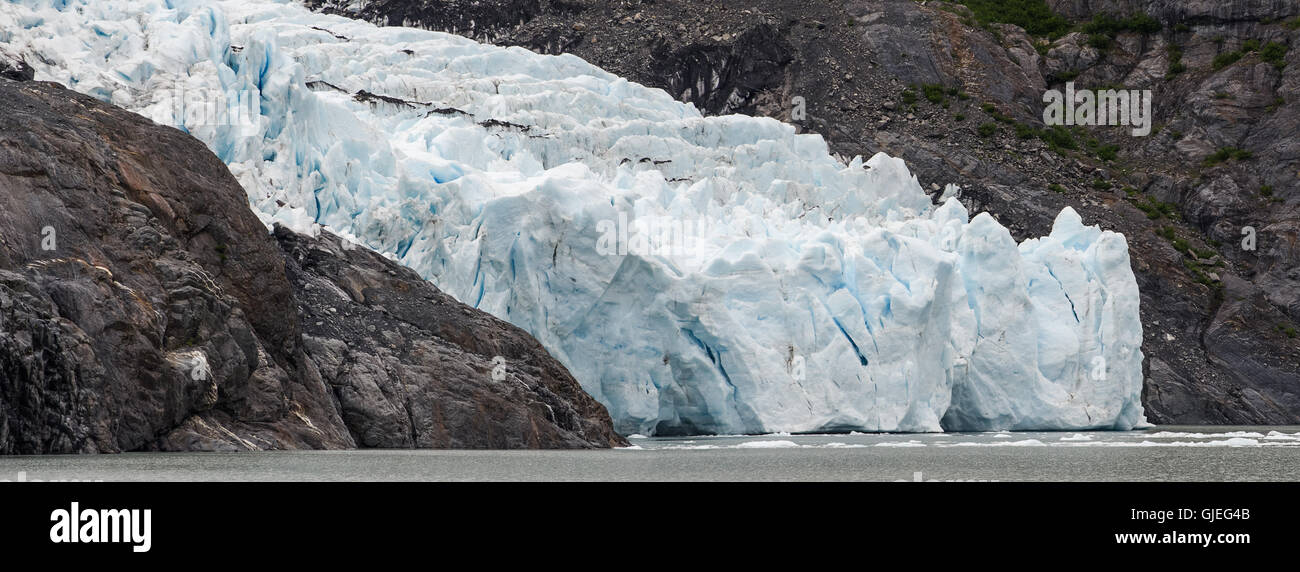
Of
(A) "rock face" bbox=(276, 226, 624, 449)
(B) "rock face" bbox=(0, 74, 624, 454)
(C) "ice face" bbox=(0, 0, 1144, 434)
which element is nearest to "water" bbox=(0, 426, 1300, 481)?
(B) "rock face" bbox=(0, 74, 624, 454)

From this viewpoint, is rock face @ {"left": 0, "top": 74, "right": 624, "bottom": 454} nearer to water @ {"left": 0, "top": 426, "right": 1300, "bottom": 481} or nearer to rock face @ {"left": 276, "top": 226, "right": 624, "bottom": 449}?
rock face @ {"left": 276, "top": 226, "right": 624, "bottom": 449}

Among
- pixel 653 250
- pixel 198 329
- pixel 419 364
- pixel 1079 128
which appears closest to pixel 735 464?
pixel 419 364

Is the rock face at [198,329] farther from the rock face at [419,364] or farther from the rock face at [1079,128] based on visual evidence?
the rock face at [1079,128]

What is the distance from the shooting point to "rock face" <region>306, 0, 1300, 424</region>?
119ft

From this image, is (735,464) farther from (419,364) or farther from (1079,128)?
(1079,128)

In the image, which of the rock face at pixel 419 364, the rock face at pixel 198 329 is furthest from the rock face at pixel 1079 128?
the rock face at pixel 198 329

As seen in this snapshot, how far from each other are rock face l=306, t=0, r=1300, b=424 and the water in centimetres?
1695

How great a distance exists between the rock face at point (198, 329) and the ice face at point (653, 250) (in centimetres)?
250

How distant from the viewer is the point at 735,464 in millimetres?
14445

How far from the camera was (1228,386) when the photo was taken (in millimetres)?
34500

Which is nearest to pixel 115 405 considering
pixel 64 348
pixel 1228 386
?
pixel 64 348

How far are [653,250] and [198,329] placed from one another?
971cm
